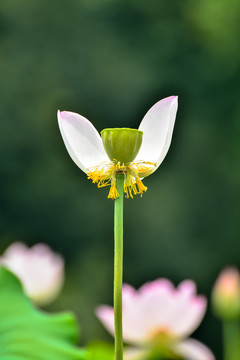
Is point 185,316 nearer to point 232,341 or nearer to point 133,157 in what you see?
point 232,341

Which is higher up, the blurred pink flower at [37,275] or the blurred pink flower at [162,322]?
the blurred pink flower at [37,275]

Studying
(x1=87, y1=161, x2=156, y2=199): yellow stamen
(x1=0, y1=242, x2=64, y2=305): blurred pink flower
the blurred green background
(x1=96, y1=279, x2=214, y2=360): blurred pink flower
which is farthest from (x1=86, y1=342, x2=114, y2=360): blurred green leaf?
the blurred green background

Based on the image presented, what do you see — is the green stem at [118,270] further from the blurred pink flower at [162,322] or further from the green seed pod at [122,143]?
the blurred pink flower at [162,322]

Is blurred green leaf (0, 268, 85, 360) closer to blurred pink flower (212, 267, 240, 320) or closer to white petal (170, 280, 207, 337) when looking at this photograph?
white petal (170, 280, 207, 337)

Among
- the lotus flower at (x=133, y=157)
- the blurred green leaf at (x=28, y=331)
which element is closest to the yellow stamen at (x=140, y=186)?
the lotus flower at (x=133, y=157)

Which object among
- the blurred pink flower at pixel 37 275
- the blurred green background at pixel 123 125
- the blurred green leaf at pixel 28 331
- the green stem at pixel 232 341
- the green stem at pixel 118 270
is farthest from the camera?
the blurred green background at pixel 123 125

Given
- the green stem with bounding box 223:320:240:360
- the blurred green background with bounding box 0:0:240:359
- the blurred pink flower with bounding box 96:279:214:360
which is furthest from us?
the blurred green background with bounding box 0:0:240:359

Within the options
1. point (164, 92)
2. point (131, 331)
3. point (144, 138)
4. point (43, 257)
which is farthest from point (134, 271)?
point (144, 138)
